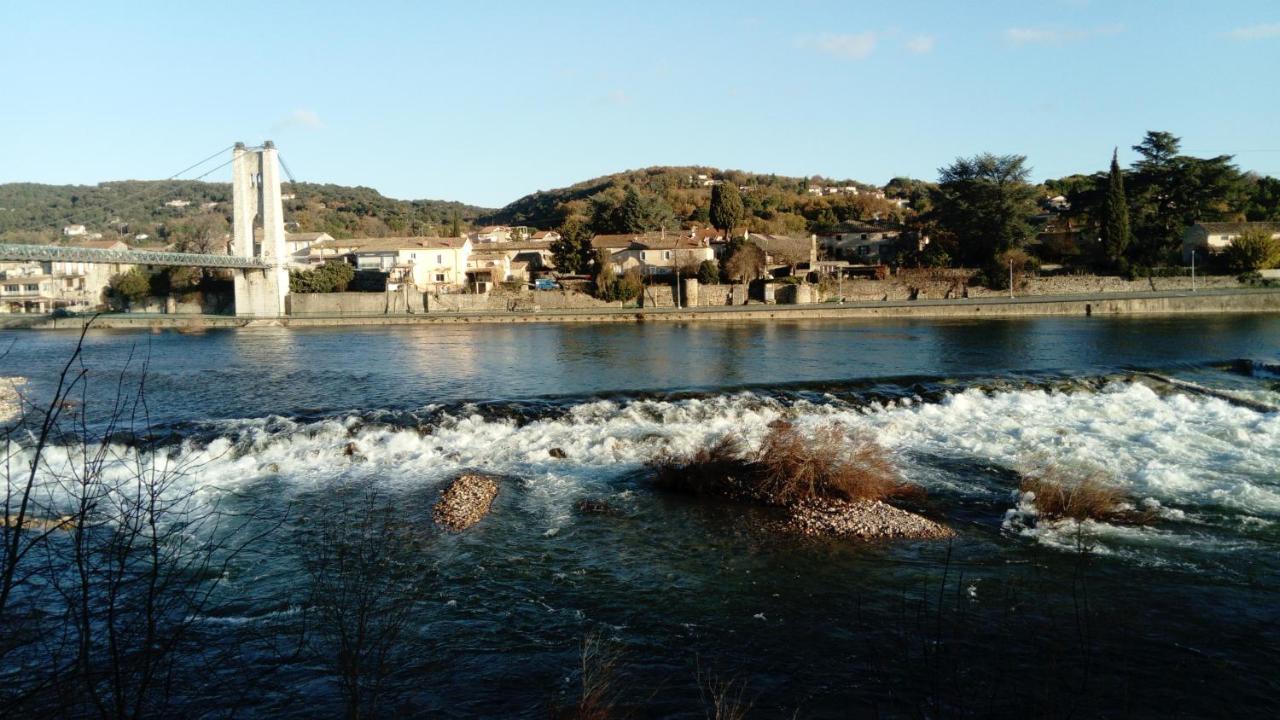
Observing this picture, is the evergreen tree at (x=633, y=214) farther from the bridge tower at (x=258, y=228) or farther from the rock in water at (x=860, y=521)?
the rock in water at (x=860, y=521)

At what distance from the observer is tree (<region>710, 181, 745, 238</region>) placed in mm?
67188

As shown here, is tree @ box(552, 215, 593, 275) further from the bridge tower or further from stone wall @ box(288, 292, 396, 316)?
the bridge tower

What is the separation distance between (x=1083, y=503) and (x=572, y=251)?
180 feet

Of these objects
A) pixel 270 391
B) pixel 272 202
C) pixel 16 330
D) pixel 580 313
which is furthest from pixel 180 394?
pixel 272 202

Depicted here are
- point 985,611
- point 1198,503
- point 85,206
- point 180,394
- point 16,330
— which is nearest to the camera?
point 985,611

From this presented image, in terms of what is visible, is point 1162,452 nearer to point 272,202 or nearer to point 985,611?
point 985,611

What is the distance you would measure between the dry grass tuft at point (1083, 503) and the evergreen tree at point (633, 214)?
6397cm

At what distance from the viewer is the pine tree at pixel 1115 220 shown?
185 ft

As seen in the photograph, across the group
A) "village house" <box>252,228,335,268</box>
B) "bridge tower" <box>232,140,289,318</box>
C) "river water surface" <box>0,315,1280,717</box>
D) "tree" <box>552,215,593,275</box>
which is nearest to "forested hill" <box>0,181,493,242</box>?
"village house" <box>252,228,335,268</box>

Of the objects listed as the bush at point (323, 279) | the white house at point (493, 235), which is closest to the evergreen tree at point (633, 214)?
the white house at point (493, 235)

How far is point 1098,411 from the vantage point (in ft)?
59.0

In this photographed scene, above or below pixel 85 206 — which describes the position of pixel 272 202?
below

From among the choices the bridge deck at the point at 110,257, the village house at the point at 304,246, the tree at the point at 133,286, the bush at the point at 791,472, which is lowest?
the bush at the point at 791,472

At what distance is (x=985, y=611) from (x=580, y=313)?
44920 mm
